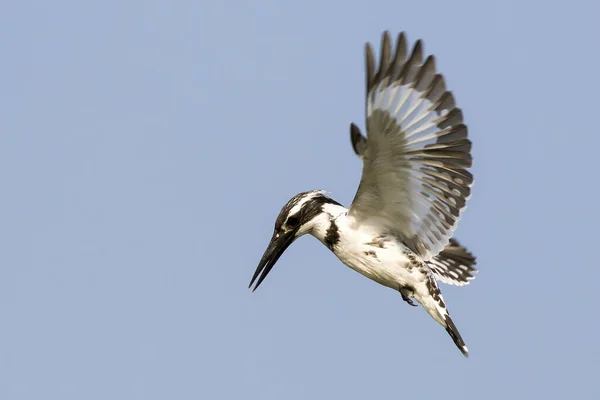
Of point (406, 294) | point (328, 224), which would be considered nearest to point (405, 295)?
point (406, 294)

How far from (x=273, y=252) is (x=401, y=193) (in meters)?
1.48

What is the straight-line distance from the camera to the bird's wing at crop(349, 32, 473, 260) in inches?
328

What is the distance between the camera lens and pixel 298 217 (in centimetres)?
953

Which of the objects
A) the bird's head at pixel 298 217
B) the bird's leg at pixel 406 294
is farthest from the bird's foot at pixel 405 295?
the bird's head at pixel 298 217

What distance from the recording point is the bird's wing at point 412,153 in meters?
8.32

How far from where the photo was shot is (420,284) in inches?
367

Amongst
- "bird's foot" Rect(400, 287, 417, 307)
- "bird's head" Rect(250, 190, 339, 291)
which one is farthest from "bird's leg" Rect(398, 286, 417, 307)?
"bird's head" Rect(250, 190, 339, 291)

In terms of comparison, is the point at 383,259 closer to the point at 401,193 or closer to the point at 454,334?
the point at 401,193

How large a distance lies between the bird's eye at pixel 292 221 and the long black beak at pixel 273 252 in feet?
0.24

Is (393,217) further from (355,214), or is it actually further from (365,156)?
(365,156)

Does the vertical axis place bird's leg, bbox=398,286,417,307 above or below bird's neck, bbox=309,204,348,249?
below

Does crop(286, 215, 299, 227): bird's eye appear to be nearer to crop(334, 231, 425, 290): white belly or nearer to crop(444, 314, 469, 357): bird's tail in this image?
crop(334, 231, 425, 290): white belly

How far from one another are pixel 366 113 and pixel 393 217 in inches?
51.4

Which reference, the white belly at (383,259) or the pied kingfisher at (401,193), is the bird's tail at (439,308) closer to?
the pied kingfisher at (401,193)
